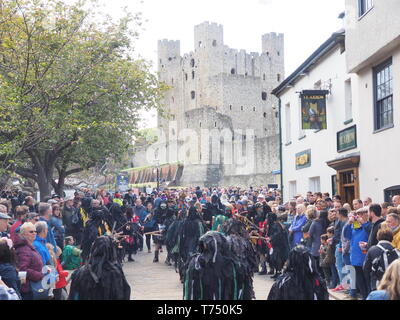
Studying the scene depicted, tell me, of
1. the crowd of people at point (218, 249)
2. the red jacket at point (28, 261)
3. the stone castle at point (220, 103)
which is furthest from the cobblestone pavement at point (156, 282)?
the stone castle at point (220, 103)

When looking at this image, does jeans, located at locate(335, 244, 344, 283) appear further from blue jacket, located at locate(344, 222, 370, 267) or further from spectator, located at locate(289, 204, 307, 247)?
spectator, located at locate(289, 204, 307, 247)

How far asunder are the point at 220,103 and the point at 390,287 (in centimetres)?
7596

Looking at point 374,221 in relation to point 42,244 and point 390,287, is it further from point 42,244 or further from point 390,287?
point 42,244

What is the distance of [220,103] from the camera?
79.8 m

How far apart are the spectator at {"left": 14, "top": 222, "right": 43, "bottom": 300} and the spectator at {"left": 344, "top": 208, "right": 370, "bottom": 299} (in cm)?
533

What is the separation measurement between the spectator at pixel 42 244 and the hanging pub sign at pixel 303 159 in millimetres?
14579

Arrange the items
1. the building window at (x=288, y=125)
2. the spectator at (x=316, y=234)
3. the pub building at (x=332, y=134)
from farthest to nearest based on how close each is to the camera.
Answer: the building window at (x=288, y=125) < the pub building at (x=332, y=134) < the spectator at (x=316, y=234)

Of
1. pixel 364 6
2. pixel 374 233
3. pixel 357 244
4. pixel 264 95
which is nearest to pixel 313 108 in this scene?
pixel 364 6

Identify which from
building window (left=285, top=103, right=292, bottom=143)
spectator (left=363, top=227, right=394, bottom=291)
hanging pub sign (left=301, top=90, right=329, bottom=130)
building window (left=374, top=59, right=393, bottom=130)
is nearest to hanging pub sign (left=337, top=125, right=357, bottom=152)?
hanging pub sign (left=301, top=90, right=329, bottom=130)

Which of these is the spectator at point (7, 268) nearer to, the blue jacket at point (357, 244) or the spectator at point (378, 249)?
the spectator at point (378, 249)

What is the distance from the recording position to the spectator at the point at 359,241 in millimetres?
9656

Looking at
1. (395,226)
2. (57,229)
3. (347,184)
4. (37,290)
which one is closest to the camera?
(37,290)
